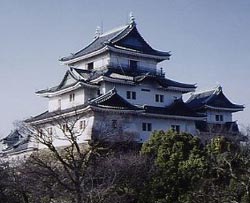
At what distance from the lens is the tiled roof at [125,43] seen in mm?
32438

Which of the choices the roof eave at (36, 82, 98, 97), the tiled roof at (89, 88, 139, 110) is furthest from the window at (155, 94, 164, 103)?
the roof eave at (36, 82, 98, 97)

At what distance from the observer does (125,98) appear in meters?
30.9

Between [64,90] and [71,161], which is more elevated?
[64,90]

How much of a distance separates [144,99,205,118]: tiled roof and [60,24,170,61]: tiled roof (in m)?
3.85

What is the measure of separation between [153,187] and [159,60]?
1559 centimetres

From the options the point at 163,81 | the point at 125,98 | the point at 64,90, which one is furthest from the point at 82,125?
the point at 163,81

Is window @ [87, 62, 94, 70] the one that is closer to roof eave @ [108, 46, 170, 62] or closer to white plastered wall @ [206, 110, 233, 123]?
roof eave @ [108, 46, 170, 62]

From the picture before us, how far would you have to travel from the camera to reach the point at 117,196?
19.4 meters

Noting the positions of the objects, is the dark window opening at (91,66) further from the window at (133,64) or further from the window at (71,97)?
the window at (71,97)

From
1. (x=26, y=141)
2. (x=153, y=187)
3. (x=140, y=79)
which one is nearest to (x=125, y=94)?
(x=140, y=79)

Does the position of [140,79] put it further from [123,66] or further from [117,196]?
[117,196]

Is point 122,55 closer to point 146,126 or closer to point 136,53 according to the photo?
point 136,53

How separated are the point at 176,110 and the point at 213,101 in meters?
4.46

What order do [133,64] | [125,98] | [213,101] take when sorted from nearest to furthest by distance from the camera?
[125,98] < [133,64] < [213,101]
